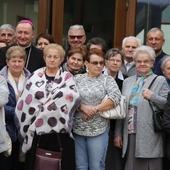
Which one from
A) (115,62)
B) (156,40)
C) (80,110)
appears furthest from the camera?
(156,40)

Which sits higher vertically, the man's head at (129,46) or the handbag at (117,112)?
the man's head at (129,46)

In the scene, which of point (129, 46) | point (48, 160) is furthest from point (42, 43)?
point (48, 160)

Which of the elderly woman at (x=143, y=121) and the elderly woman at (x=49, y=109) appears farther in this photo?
the elderly woman at (x=143, y=121)

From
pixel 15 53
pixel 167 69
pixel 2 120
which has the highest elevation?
pixel 15 53

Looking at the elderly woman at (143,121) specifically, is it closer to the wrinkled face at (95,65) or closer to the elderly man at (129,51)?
the wrinkled face at (95,65)

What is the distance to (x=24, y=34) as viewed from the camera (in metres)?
5.34

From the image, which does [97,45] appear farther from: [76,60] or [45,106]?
[45,106]

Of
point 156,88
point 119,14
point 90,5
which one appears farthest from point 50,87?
point 90,5

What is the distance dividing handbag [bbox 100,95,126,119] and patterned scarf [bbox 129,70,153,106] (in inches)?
4.2

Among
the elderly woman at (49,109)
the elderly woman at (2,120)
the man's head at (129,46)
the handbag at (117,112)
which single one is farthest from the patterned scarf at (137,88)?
the elderly woman at (2,120)

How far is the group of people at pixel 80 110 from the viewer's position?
14.8 ft

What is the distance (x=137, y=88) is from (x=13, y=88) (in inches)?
50.8

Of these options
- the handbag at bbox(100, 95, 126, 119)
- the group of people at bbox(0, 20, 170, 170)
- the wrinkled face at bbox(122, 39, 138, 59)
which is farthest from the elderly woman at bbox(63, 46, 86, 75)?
the wrinkled face at bbox(122, 39, 138, 59)

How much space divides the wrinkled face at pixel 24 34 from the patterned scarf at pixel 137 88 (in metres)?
1.43
